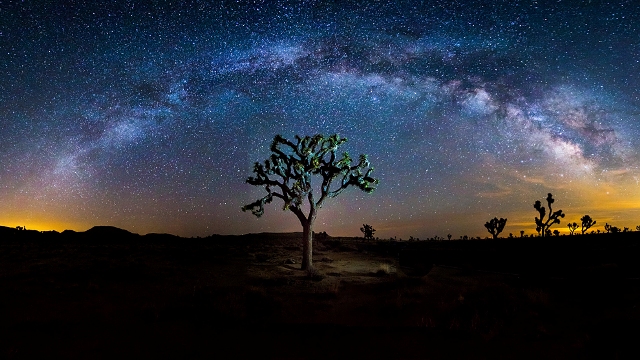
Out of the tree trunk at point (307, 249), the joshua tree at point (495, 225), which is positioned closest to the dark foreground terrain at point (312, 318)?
the tree trunk at point (307, 249)

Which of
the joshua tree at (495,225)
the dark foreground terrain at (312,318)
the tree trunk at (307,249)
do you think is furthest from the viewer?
the joshua tree at (495,225)

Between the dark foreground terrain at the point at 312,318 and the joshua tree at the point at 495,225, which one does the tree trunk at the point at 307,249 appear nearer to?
the dark foreground terrain at the point at 312,318

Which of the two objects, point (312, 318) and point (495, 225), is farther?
point (495, 225)

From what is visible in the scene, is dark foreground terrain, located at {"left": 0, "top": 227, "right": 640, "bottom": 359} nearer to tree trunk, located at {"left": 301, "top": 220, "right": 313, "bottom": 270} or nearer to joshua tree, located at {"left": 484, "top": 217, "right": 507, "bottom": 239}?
tree trunk, located at {"left": 301, "top": 220, "right": 313, "bottom": 270}

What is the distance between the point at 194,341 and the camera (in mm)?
7738

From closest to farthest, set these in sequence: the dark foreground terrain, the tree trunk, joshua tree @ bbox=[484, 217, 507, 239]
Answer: the dark foreground terrain
the tree trunk
joshua tree @ bbox=[484, 217, 507, 239]

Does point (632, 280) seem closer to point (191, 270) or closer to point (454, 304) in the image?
point (454, 304)

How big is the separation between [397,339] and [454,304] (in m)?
4.47

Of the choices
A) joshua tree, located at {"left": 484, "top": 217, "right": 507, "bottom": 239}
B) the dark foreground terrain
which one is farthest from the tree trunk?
joshua tree, located at {"left": 484, "top": 217, "right": 507, "bottom": 239}

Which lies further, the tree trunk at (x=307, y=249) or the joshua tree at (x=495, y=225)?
the joshua tree at (x=495, y=225)

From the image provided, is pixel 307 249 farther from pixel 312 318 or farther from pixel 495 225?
pixel 495 225

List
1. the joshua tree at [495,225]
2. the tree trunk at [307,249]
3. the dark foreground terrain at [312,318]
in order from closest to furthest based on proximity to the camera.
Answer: the dark foreground terrain at [312,318], the tree trunk at [307,249], the joshua tree at [495,225]

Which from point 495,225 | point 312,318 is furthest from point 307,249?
point 495,225

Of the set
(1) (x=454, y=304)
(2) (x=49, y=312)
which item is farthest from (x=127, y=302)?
(1) (x=454, y=304)
